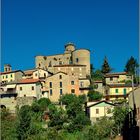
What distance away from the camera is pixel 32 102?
172ft

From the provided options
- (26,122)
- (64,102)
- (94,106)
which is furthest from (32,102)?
(26,122)

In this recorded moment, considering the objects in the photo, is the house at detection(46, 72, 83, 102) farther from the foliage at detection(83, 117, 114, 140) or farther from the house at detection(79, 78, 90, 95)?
the foliage at detection(83, 117, 114, 140)

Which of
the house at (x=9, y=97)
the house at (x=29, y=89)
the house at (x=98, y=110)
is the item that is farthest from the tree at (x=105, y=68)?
the house at (x=98, y=110)

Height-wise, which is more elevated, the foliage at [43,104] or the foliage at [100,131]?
the foliage at [43,104]

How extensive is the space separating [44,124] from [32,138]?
6197 millimetres

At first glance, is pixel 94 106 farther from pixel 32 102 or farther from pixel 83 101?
pixel 32 102

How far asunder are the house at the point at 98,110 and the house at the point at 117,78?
49.5 feet

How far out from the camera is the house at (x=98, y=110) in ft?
148

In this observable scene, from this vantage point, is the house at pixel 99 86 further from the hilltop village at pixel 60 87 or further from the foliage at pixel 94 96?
the foliage at pixel 94 96

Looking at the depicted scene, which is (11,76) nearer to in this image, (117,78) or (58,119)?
(117,78)

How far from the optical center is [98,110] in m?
45.8

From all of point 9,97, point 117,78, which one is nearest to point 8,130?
point 9,97

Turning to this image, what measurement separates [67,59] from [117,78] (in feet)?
43.9

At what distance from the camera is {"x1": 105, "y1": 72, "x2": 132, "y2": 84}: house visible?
202 ft
